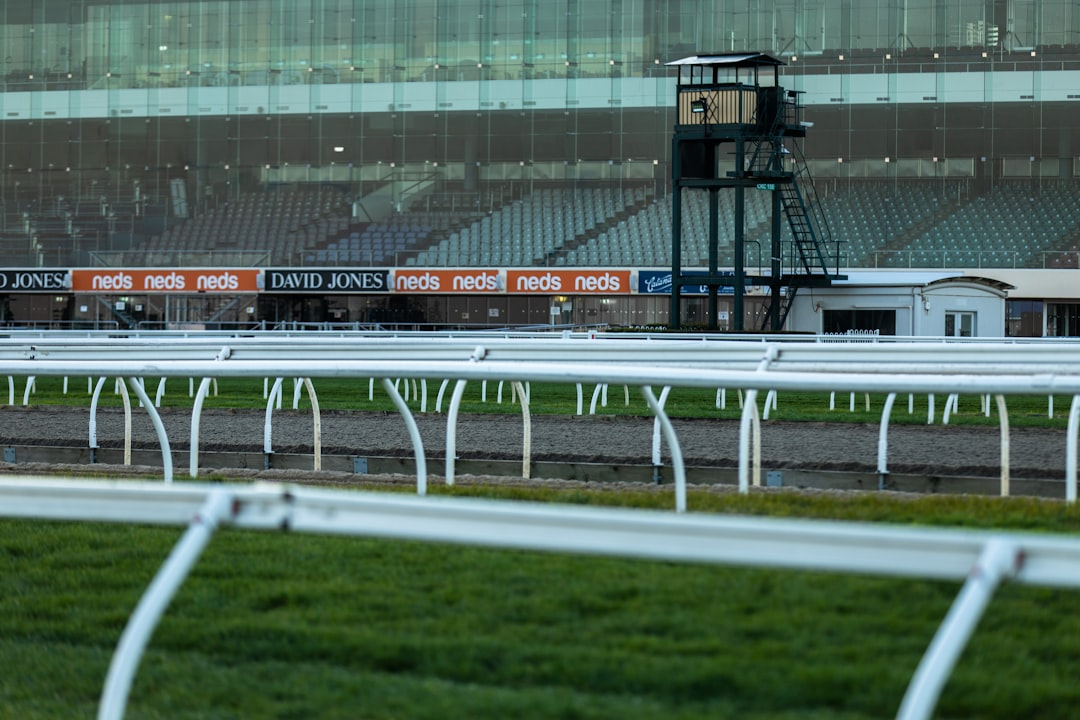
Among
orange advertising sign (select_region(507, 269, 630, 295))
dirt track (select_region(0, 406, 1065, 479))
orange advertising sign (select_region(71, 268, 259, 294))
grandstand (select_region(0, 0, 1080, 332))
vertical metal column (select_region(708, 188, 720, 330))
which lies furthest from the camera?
→ grandstand (select_region(0, 0, 1080, 332))

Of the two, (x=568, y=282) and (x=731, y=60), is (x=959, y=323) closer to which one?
(x=731, y=60)

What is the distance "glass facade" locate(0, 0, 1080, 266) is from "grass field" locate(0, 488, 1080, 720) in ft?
114

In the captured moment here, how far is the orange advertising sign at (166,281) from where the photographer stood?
1405 inches

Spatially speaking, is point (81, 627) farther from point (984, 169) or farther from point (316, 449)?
point (984, 169)

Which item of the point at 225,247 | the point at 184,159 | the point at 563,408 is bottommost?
the point at 563,408

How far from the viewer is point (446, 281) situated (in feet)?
115

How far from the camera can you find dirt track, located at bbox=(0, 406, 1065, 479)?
353 inches

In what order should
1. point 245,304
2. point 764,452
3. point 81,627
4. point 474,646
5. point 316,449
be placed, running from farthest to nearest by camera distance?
point 245,304
point 764,452
point 316,449
point 81,627
point 474,646

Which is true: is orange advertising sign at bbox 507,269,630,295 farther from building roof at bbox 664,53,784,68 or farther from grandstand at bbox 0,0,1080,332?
building roof at bbox 664,53,784,68

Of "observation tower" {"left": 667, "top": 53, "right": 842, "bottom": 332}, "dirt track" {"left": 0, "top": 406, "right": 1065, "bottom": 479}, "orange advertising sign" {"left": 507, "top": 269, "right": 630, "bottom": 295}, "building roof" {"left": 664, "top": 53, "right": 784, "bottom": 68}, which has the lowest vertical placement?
"dirt track" {"left": 0, "top": 406, "right": 1065, "bottom": 479}

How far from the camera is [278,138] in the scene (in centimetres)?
4047

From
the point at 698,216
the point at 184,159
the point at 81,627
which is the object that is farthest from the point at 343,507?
the point at 184,159

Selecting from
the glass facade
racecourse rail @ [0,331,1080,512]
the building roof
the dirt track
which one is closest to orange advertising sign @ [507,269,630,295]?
the glass facade

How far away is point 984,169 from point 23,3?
27935mm
